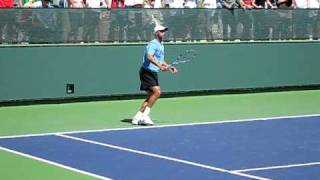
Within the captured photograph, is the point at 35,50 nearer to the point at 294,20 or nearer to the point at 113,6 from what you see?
the point at 113,6

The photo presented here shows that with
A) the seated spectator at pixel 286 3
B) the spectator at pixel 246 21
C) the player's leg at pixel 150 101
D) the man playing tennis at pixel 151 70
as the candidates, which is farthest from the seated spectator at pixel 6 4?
the seated spectator at pixel 286 3

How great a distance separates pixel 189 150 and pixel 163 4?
31.5 ft

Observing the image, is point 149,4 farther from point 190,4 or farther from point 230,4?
point 230,4

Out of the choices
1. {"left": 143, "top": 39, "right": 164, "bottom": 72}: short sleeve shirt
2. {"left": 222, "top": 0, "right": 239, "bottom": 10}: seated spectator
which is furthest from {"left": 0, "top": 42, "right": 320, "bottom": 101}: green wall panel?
{"left": 143, "top": 39, "right": 164, "bottom": 72}: short sleeve shirt

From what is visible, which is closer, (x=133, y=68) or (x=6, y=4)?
(x=6, y=4)

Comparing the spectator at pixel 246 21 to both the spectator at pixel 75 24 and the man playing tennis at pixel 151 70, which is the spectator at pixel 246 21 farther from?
the man playing tennis at pixel 151 70

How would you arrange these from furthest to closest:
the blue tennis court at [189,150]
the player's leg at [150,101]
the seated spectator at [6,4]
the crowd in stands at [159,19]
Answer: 1. the crowd in stands at [159,19]
2. the seated spectator at [6,4]
3. the player's leg at [150,101]
4. the blue tennis court at [189,150]

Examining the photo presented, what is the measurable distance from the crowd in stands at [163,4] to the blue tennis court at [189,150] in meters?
5.74

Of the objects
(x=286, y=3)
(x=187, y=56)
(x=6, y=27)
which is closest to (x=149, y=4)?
(x=187, y=56)

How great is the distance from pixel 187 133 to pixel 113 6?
673cm

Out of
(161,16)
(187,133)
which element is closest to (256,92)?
(161,16)

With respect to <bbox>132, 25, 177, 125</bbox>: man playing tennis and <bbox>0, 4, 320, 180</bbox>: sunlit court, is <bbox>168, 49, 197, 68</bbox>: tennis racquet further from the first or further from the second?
<bbox>132, 25, 177, 125</bbox>: man playing tennis

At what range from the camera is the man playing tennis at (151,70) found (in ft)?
48.6

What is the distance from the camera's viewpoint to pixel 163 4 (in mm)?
21281
